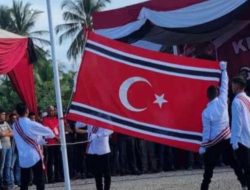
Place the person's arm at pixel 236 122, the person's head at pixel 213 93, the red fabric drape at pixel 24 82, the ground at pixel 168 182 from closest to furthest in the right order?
the person's head at pixel 213 93, the person's arm at pixel 236 122, the ground at pixel 168 182, the red fabric drape at pixel 24 82

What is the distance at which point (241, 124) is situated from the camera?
1003 centimetres

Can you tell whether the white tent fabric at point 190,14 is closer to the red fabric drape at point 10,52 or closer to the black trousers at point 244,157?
the red fabric drape at point 10,52

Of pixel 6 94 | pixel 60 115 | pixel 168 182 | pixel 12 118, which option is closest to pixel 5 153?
pixel 12 118

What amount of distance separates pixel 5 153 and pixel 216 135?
6.64 meters

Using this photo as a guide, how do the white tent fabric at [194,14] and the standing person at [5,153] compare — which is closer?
the white tent fabric at [194,14]

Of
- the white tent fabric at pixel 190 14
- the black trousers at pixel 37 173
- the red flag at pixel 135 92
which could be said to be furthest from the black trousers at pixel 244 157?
the white tent fabric at pixel 190 14

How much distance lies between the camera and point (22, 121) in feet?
36.2

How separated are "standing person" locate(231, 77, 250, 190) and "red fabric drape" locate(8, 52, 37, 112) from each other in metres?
5.25

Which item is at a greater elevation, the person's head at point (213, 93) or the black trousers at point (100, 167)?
the person's head at point (213, 93)

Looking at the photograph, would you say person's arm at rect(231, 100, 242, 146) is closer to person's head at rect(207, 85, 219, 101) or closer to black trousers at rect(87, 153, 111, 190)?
person's head at rect(207, 85, 219, 101)

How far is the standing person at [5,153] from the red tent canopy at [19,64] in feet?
5.78

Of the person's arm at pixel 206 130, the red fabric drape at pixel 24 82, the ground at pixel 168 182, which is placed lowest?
the ground at pixel 168 182

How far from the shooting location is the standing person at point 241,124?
10.0m

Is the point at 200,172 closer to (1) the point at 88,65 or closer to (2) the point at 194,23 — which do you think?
(2) the point at 194,23
